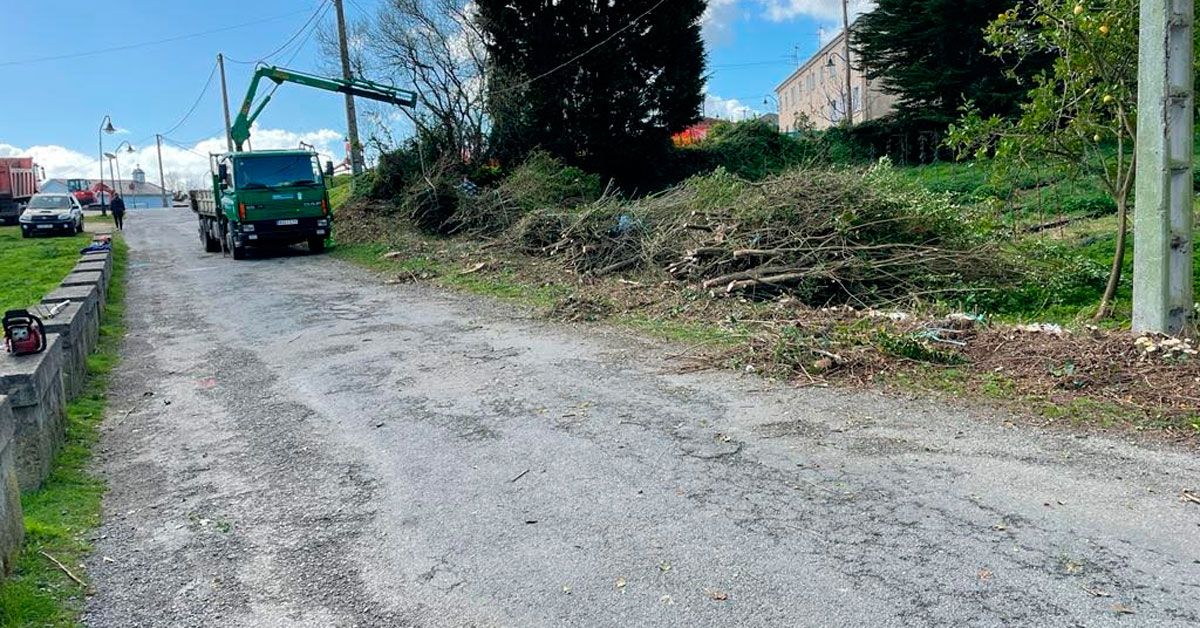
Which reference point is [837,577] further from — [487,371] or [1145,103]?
[1145,103]

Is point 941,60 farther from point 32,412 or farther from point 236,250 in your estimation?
point 32,412

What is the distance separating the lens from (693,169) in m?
32.2

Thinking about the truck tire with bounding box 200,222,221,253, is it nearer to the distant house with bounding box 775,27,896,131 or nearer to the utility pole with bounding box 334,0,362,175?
the utility pole with bounding box 334,0,362,175

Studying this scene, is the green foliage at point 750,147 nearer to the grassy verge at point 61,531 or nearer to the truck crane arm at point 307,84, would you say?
the truck crane arm at point 307,84

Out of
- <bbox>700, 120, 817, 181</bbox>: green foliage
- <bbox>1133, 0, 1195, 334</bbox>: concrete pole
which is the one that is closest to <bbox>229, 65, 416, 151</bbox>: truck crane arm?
<bbox>700, 120, 817, 181</bbox>: green foliage

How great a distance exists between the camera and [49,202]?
101 feet

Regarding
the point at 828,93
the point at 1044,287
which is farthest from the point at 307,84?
the point at 828,93

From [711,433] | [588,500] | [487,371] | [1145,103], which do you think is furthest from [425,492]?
[1145,103]

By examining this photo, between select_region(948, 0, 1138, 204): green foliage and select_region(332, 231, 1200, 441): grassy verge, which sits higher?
select_region(948, 0, 1138, 204): green foliage

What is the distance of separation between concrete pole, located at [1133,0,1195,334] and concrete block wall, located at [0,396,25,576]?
802cm

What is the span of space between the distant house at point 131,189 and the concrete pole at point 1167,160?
48.1 m

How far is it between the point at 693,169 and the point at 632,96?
479 cm

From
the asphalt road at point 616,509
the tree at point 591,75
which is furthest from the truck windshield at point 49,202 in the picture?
the asphalt road at point 616,509

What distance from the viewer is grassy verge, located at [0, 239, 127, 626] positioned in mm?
3605
